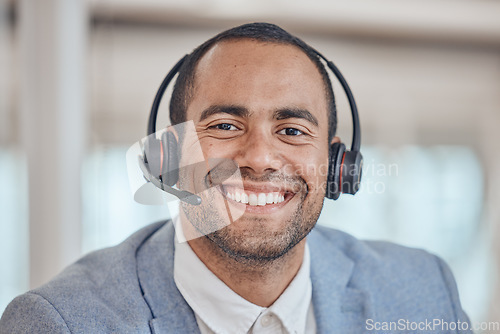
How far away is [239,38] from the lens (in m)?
0.87

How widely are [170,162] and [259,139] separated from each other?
0.65 feet

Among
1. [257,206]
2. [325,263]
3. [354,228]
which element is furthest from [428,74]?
[257,206]

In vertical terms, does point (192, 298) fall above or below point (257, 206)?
below

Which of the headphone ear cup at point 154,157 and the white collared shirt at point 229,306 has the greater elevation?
the headphone ear cup at point 154,157

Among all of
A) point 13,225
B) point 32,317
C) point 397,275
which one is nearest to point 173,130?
point 32,317

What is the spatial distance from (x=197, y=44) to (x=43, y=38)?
79 centimetres

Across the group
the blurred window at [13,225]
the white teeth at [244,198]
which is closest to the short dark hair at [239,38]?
the white teeth at [244,198]

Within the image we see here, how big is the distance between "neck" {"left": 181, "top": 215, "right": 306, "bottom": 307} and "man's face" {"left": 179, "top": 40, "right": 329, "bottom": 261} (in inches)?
2.8

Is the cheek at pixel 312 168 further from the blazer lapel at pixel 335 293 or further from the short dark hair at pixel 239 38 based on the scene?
the blazer lapel at pixel 335 293

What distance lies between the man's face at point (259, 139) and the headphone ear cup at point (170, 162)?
0.05ft

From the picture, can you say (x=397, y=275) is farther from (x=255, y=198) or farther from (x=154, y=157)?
(x=154, y=157)

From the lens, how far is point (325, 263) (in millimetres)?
1134

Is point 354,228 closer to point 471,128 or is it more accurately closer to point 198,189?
point 471,128

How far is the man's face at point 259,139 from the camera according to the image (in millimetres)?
821
